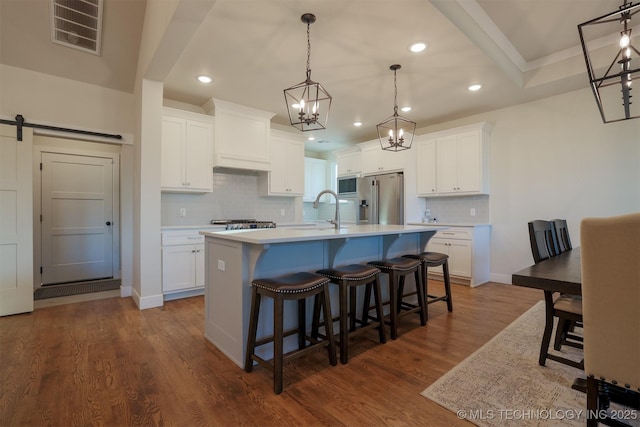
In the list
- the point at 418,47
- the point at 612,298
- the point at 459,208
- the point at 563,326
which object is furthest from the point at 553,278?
the point at 459,208

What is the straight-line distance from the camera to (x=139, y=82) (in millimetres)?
3598

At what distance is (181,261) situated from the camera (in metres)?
3.79

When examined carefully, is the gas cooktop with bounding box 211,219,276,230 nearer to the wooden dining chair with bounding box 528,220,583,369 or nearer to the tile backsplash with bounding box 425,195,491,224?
the tile backsplash with bounding box 425,195,491,224

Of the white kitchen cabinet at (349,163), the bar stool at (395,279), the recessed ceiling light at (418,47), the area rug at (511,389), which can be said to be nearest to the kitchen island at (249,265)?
the bar stool at (395,279)

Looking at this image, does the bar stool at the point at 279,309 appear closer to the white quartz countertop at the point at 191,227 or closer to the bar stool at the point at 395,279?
the bar stool at the point at 395,279

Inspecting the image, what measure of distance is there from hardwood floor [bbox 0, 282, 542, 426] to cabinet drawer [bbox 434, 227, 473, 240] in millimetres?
1635

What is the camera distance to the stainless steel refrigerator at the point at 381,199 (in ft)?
17.8

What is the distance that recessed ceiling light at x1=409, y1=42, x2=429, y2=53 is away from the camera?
2.93 metres

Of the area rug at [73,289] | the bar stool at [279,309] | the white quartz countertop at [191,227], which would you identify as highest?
the white quartz countertop at [191,227]

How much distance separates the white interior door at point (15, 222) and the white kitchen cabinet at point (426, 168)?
210 inches

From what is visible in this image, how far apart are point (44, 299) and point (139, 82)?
9.65 feet

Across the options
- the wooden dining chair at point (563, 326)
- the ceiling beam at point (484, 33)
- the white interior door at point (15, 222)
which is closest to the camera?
the wooden dining chair at point (563, 326)

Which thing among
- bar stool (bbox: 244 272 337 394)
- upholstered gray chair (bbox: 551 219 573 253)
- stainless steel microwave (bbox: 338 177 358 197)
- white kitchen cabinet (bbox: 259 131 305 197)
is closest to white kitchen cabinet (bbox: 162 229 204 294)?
white kitchen cabinet (bbox: 259 131 305 197)

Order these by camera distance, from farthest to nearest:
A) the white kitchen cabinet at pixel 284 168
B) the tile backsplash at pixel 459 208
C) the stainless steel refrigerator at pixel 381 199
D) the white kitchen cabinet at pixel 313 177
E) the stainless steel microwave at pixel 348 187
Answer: the white kitchen cabinet at pixel 313 177 → the stainless steel microwave at pixel 348 187 → the stainless steel refrigerator at pixel 381 199 → the white kitchen cabinet at pixel 284 168 → the tile backsplash at pixel 459 208
